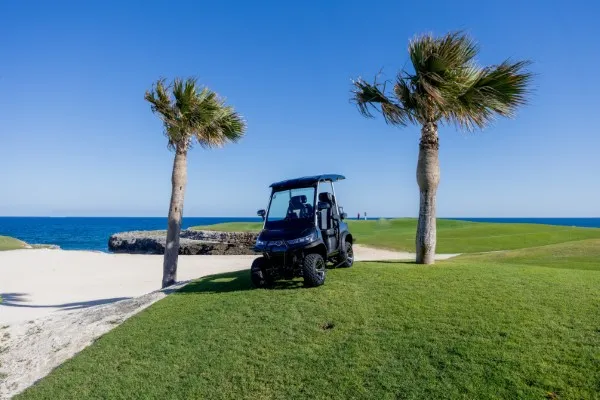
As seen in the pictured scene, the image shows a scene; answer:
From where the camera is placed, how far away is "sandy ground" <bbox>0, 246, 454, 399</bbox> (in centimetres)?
1052

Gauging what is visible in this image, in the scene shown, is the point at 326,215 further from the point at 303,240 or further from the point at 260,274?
the point at 260,274

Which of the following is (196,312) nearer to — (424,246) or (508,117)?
(424,246)

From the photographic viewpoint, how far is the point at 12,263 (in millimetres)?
28766

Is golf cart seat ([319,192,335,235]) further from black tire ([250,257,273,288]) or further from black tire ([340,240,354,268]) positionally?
black tire ([250,257,273,288])

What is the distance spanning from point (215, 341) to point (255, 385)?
6.21ft

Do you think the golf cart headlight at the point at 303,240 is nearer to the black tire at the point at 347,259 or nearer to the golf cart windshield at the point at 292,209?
the golf cart windshield at the point at 292,209

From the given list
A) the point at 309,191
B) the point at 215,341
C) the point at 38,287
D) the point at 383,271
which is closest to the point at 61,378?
the point at 215,341

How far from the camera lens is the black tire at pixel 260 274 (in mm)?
11422

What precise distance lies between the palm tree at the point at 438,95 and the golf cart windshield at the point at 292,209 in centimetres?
398

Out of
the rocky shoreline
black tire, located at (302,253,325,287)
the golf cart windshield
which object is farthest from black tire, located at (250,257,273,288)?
the rocky shoreline

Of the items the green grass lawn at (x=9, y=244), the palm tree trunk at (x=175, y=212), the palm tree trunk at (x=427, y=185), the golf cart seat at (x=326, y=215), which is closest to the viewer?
the golf cart seat at (x=326, y=215)

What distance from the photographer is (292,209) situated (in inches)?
467

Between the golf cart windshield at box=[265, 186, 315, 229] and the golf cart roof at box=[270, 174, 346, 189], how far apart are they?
0.12 meters

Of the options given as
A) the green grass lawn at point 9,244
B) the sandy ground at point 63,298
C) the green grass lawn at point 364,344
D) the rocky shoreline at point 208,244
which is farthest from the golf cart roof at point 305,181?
the green grass lawn at point 9,244
